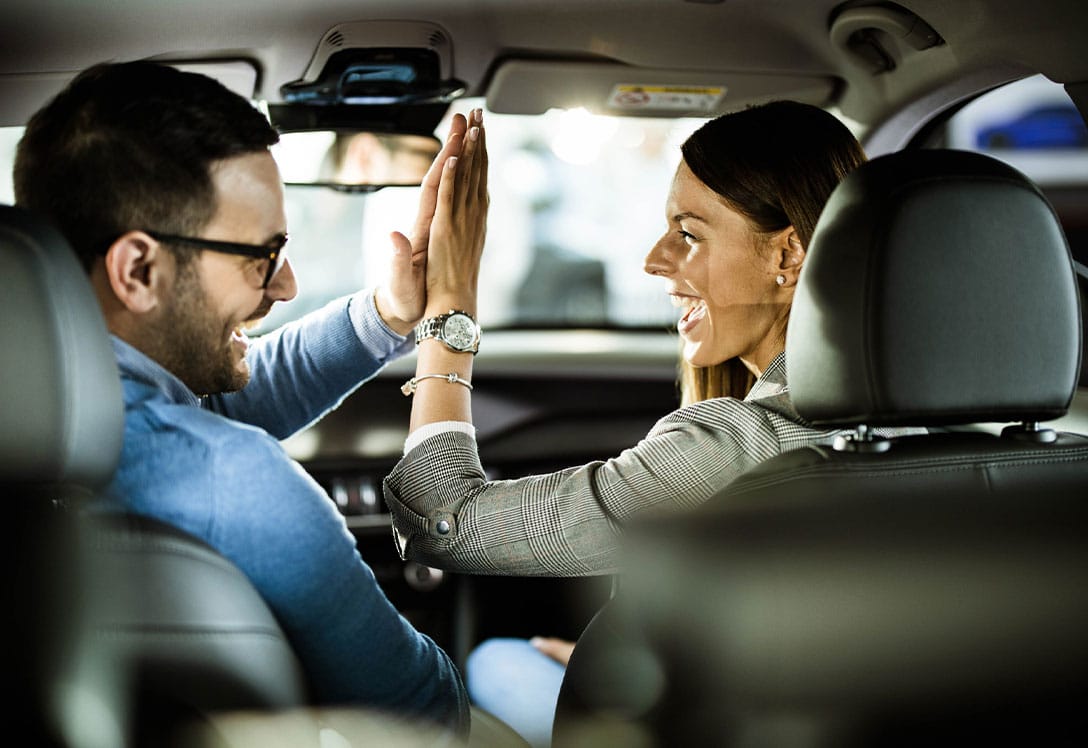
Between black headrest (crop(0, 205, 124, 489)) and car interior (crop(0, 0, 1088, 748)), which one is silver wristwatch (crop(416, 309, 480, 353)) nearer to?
car interior (crop(0, 0, 1088, 748))

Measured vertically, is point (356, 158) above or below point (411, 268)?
above

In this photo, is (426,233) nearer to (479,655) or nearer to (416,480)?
(416,480)

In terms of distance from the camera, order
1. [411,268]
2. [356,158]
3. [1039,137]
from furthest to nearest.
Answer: [1039,137]
[356,158]
[411,268]

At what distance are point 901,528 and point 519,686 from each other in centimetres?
111

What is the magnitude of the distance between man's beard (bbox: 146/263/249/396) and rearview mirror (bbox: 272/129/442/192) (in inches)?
32.1

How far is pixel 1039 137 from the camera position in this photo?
6840 millimetres

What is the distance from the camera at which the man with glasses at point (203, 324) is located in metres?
1.40

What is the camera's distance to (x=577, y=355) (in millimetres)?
3812

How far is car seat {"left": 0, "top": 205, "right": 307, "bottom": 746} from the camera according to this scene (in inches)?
47.3

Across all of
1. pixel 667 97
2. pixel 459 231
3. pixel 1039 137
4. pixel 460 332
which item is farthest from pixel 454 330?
pixel 1039 137

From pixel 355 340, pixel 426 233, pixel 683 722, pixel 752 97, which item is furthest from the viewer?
pixel 752 97

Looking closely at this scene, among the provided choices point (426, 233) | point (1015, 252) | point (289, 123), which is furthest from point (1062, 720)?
point (289, 123)

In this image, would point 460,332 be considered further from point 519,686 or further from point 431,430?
point 519,686

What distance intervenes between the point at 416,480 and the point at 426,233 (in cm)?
53
